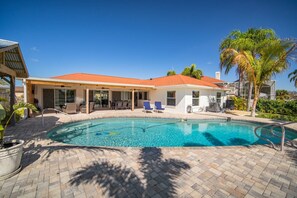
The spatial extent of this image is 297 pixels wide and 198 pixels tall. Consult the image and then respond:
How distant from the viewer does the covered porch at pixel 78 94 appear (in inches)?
443

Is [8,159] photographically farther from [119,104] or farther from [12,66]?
[119,104]

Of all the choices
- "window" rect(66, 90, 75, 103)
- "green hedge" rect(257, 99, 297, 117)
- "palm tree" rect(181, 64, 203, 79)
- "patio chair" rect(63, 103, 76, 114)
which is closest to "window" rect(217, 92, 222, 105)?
"green hedge" rect(257, 99, 297, 117)

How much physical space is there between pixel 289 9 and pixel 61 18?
17601 mm

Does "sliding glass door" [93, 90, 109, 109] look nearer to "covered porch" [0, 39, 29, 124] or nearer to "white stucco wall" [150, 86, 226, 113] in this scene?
"white stucco wall" [150, 86, 226, 113]

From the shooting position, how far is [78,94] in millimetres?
14852

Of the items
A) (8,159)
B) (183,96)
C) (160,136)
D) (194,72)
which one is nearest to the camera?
(8,159)

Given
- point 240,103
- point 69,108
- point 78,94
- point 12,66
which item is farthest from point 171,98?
point 12,66

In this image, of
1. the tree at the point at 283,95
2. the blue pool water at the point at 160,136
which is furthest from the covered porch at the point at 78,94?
the tree at the point at 283,95

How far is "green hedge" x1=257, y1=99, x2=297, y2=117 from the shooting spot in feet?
42.2

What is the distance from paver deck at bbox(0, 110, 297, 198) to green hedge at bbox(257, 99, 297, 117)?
12.3 metres

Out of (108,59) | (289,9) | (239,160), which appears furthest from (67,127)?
(289,9)

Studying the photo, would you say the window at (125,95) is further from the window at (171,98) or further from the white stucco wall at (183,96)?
the window at (171,98)

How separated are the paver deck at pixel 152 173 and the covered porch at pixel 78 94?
8026 millimetres

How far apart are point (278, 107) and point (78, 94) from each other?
70.9ft
